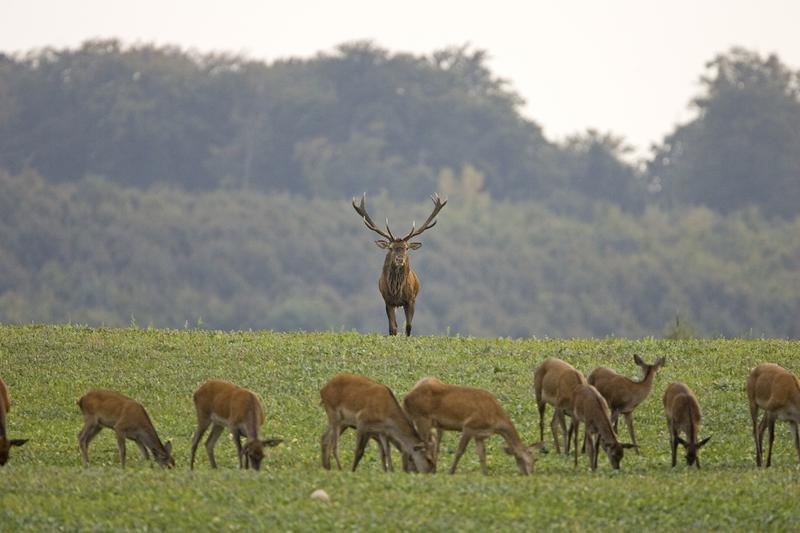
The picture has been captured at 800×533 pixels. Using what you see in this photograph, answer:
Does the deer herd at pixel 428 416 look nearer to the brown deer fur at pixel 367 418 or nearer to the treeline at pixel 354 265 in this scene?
the brown deer fur at pixel 367 418

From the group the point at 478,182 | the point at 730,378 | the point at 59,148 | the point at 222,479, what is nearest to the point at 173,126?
the point at 59,148

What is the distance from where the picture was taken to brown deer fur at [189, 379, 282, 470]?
15414mm

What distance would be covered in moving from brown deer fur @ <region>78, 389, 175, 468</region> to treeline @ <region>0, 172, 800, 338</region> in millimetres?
58699

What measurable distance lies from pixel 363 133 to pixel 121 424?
7586 cm

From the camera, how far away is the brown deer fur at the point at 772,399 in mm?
16438

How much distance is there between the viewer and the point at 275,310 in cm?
7800

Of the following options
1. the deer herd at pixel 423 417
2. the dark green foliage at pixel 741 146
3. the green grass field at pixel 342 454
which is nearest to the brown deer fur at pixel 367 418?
the deer herd at pixel 423 417

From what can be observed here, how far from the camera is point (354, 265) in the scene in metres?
83.0

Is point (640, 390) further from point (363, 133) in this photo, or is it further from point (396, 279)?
point (363, 133)

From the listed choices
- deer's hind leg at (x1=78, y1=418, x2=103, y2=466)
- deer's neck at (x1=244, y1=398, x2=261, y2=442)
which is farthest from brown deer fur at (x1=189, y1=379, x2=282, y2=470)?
deer's hind leg at (x1=78, y1=418, x2=103, y2=466)

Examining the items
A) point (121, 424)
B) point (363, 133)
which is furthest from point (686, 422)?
point (363, 133)

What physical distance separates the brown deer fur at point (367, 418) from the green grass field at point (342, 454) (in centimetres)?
44

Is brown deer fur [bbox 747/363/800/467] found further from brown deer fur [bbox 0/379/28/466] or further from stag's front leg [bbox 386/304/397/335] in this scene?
stag's front leg [bbox 386/304/397/335]

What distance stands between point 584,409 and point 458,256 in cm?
6816
